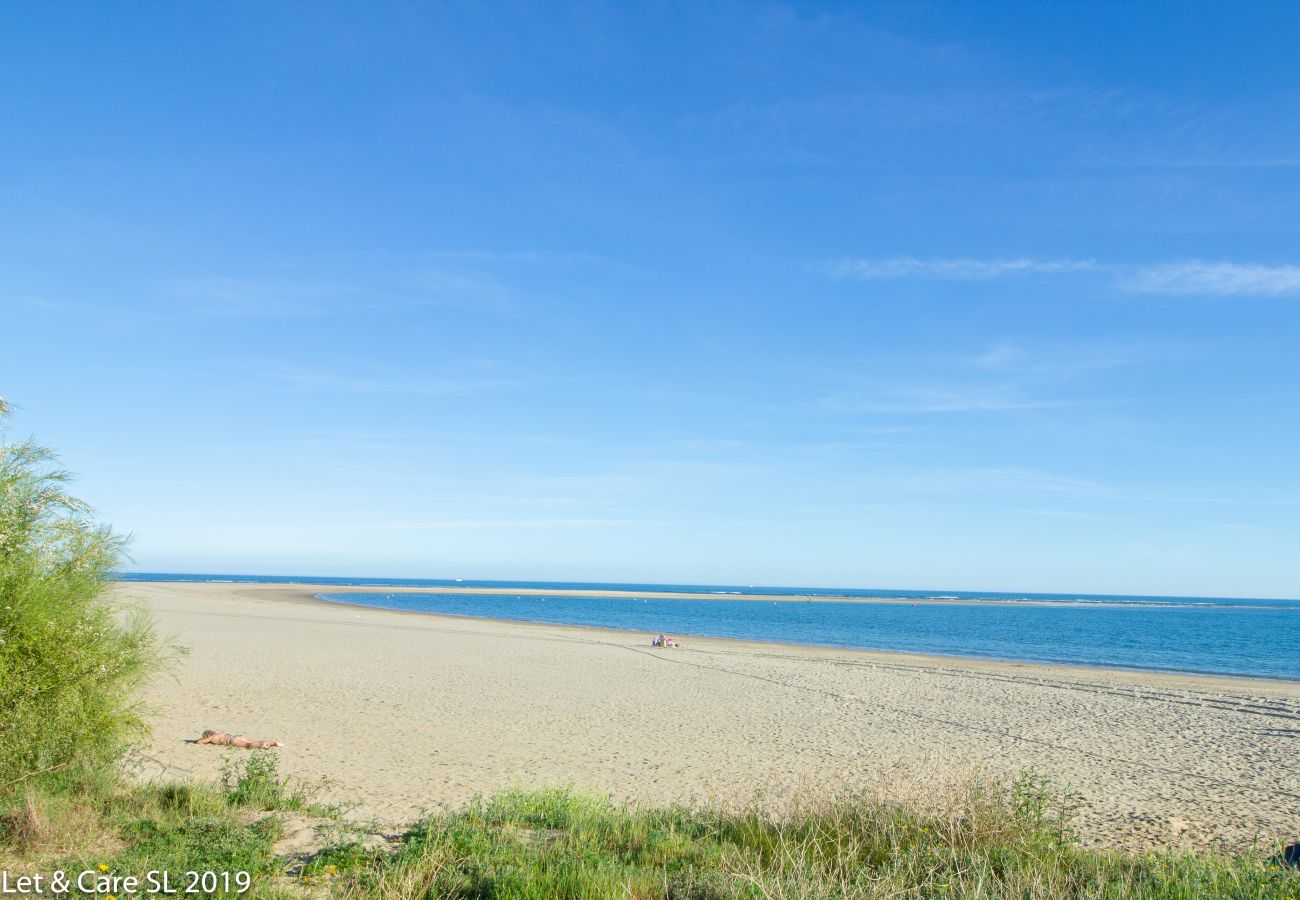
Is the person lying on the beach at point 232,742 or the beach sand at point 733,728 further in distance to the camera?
the person lying on the beach at point 232,742

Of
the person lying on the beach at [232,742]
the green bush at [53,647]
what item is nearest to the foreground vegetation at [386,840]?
A: the green bush at [53,647]

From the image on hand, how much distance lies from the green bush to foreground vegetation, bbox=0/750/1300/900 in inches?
22.1

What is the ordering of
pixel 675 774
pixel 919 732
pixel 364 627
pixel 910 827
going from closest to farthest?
pixel 910 827 → pixel 675 774 → pixel 919 732 → pixel 364 627

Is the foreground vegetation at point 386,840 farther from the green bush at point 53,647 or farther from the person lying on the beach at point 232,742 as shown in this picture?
the person lying on the beach at point 232,742

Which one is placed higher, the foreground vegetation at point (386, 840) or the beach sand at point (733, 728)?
the foreground vegetation at point (386, 840)

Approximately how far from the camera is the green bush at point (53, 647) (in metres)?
7.38

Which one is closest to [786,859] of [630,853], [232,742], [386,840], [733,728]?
[630,853]

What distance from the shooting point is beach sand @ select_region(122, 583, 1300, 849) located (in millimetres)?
11023

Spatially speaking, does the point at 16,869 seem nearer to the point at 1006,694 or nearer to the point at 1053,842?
the point at 1053,842

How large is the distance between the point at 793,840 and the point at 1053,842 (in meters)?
2.12

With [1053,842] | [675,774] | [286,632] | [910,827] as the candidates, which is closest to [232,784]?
[675,774]

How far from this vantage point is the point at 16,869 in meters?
6.20

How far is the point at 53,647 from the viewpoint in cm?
765

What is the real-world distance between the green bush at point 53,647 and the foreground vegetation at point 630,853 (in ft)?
1.85
